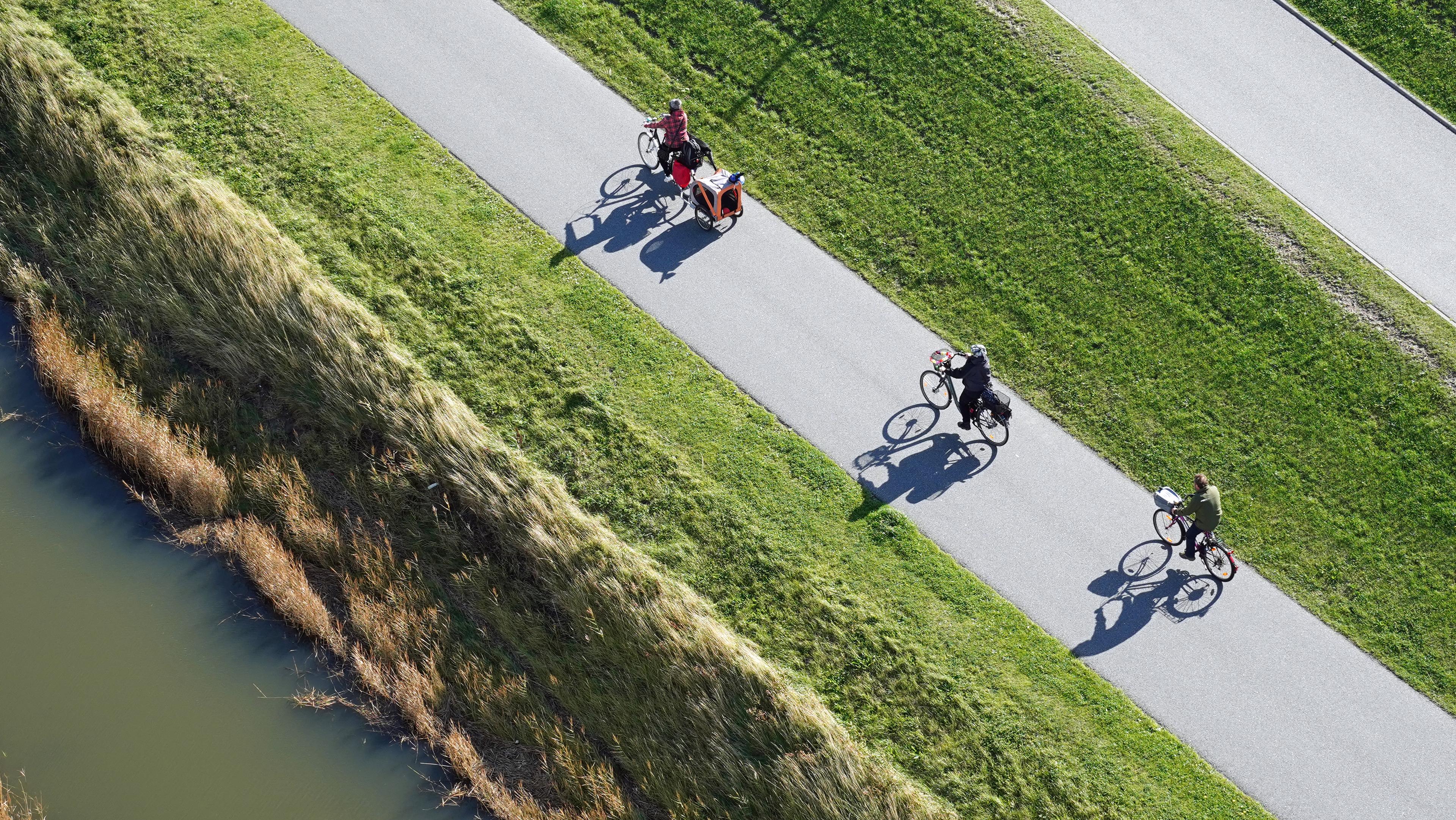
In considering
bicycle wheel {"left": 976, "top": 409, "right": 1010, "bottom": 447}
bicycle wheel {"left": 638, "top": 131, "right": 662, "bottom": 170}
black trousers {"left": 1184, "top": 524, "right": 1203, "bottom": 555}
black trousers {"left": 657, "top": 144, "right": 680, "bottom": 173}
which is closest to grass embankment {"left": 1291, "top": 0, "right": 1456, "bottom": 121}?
black trousers {"left": 1184, "top": 524, "right": 1203, "bottom": 555}

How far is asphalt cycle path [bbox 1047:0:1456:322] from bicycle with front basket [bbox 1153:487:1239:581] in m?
6.30

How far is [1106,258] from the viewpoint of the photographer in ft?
54.2

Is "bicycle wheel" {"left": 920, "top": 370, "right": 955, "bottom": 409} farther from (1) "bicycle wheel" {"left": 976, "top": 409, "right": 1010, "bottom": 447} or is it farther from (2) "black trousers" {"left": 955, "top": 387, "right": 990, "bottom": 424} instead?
(1) "bicycle wheel" {"left": 976, "top": 409, "right": 1010, "bottom": 447}

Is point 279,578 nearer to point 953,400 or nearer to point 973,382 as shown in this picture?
point 953,400

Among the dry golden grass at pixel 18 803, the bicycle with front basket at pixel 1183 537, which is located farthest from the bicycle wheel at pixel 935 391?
the dry golden grass at pixel 18 803

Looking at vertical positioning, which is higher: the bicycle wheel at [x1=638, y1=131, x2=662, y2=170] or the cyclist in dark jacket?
the cyclist in dark jacket

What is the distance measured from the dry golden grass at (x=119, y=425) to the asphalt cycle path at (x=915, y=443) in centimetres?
628

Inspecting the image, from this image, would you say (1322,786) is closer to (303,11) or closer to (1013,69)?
(1013,69)

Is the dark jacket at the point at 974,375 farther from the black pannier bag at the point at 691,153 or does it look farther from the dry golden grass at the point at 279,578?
the dry golden grass at the point at 279,578

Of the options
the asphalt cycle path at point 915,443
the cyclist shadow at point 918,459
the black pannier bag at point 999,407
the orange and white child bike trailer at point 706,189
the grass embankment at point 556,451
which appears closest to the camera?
the grass embankment at point 556,451

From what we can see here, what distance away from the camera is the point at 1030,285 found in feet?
53.6

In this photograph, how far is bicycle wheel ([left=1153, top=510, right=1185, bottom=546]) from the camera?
14.0 meters

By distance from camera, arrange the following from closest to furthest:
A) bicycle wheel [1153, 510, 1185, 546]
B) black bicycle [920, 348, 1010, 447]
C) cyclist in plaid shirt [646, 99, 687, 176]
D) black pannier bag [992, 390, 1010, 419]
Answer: bicycle wheel [1153, 510, 1185, 546], black pannier bag [992, 390, 1010, 419], black bicycle [920, 348, 1010, 447], cyclist in plaid shirt [646, 99, 687, 176]

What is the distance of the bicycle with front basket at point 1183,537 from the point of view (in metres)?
13.6
